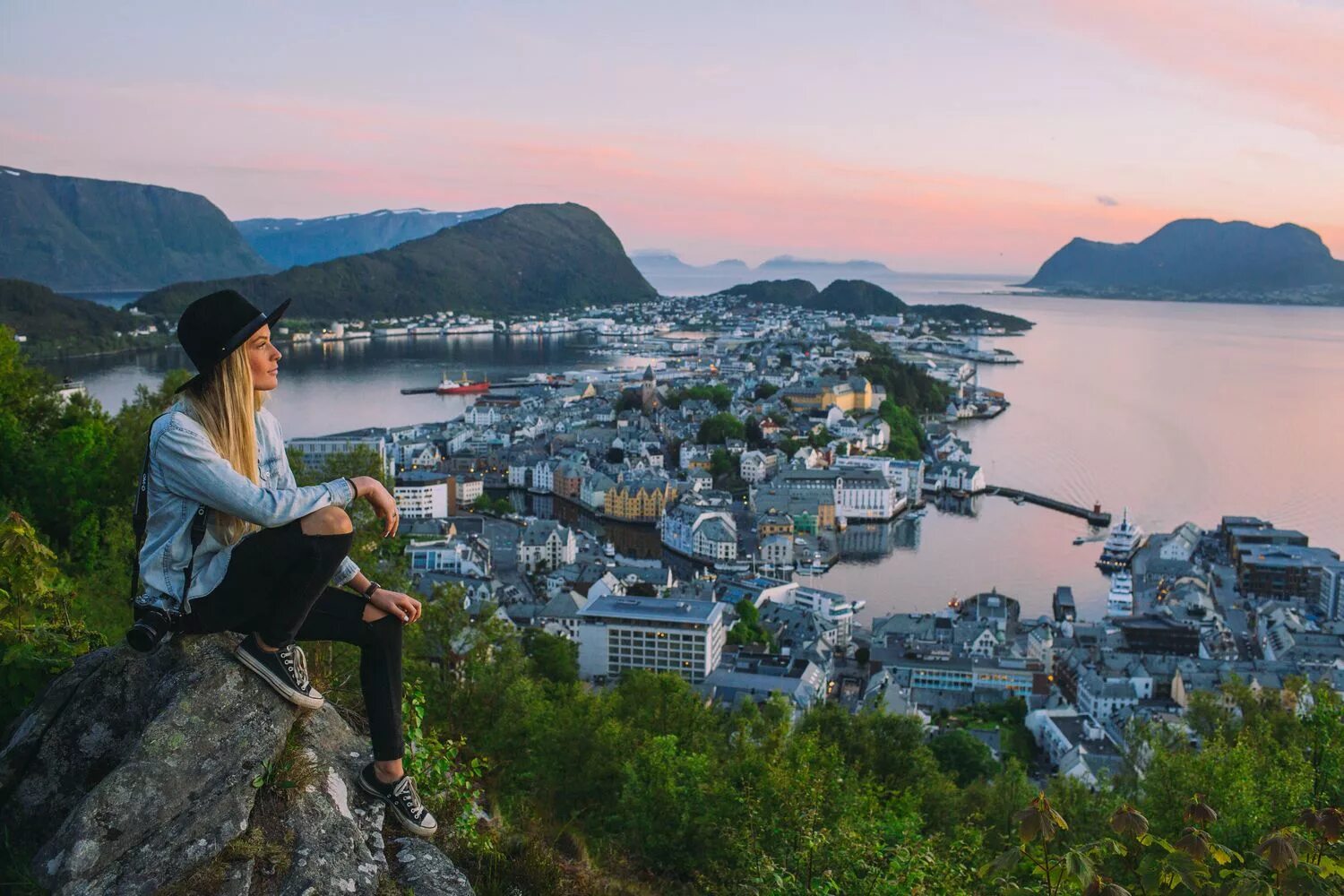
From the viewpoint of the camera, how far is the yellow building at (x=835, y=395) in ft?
91.5

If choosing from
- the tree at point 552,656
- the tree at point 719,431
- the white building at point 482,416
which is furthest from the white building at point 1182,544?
the white building at point 482,416

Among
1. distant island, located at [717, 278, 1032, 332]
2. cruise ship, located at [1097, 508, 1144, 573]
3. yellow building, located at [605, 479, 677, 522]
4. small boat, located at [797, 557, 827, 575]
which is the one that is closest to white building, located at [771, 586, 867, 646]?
small boat, located at [797, 557, 827, 575]

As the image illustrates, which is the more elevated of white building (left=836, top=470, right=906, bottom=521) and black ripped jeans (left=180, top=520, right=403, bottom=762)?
black ripped jeans (left=180, top=520, right=403, bottom=762)

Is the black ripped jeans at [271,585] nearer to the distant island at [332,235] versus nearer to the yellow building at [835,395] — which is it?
the yellow building at [835,395]

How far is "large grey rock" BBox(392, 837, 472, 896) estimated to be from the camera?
52.4 inches

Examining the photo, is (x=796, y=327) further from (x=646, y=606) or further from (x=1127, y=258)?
(x=1127, y=258)

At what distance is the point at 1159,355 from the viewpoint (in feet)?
131

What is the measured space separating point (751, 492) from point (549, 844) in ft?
54.8

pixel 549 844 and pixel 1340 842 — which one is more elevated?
pixel 1340 842

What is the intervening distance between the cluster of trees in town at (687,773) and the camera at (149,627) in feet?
0.93

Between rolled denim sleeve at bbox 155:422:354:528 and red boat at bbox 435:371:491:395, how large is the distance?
30130 mm

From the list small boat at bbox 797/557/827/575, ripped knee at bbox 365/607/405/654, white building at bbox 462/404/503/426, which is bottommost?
small boat at bbox 797/557/827/575

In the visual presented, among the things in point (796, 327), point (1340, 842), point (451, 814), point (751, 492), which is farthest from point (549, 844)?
point (796, 327)

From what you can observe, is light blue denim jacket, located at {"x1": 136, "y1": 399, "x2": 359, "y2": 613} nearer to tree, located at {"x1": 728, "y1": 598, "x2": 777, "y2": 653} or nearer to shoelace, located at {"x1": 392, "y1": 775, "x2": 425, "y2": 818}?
shoelace, located at {"x1": 392, "y1": 775, "x2": 425, "y2": 818}
